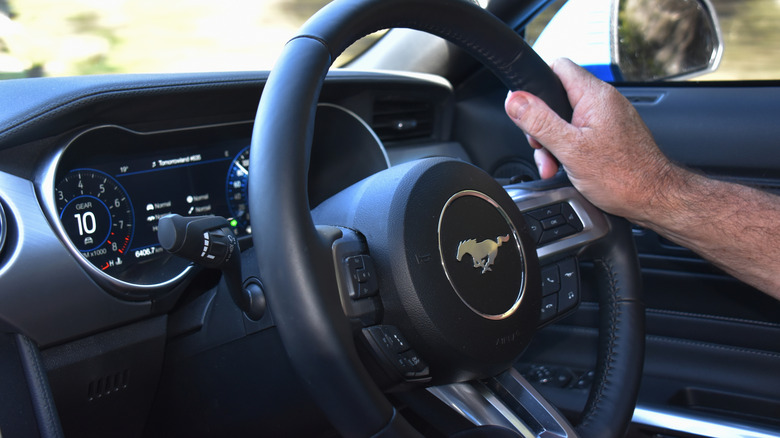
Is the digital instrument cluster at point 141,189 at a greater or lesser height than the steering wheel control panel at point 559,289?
greater

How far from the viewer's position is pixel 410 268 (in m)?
0.98

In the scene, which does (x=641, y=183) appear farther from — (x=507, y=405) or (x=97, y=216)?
(x=97, y=216)

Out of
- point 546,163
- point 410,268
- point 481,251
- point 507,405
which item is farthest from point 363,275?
point 546,163

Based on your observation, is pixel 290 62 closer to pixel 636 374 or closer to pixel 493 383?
pixel 493 383

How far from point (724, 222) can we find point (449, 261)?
27.6 inches

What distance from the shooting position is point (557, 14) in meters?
2.10

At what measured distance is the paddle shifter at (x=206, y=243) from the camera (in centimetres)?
93

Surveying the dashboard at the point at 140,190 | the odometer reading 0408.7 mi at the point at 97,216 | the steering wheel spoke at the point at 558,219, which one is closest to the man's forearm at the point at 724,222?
the steering wheel spoke at the point at 558,219

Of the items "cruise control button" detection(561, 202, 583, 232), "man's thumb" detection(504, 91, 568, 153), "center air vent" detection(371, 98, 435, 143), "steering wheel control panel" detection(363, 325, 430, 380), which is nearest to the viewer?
"steering wheel control panel" detection(363, 325, 430, 380)

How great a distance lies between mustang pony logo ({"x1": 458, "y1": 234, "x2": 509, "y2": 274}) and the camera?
1051 mm

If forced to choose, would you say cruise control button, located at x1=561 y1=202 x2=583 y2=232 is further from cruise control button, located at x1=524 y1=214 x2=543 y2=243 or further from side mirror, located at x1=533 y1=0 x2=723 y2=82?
side mirror, located at x1=533 y1=0 x2=723 y2=82

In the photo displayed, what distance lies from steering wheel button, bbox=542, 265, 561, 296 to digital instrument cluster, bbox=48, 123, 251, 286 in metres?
0.72

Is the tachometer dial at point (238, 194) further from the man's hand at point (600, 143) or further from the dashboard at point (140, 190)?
the man's hand at point (600, 143)

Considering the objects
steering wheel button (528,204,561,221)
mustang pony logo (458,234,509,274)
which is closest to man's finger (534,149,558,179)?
steering wheel button (528,204,561,221)
